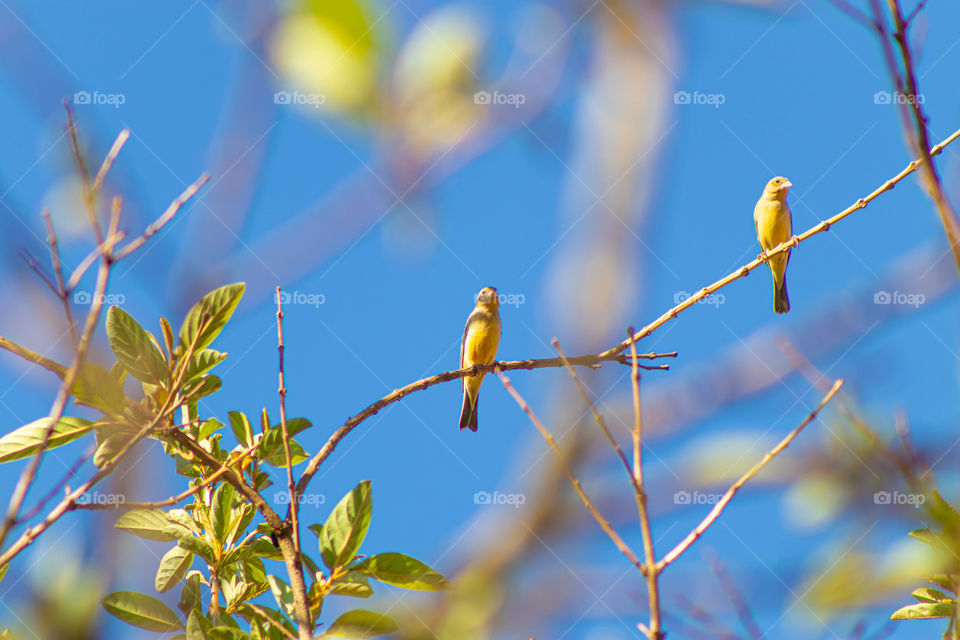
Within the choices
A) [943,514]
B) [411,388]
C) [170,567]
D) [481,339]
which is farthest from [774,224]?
[943,514]

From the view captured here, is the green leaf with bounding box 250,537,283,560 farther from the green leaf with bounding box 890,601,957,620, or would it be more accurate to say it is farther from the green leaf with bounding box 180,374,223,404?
the green leaf with bounding box 890,601,957,620

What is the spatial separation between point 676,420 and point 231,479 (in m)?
2.11

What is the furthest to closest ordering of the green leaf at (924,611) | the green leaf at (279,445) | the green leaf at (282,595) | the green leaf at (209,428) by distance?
1. the green leaf at (209,428)
2. the green leaf at (279,445)
3. the green leaf at (924,611)
4. the green leaf at (282,595)

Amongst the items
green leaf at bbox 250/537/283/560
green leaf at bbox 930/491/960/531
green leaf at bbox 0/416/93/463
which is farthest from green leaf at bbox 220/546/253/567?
green leaf at bbox 930/491/960/531

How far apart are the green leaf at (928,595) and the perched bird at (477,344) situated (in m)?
4.57

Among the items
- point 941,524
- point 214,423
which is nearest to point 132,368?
point 214,423

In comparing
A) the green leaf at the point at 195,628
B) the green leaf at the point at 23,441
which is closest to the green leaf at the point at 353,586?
the green leaf at the point at 195,628

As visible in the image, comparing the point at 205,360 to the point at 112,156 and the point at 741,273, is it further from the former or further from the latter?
the point at 741,273

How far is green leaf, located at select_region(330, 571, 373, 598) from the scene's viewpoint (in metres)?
2.13

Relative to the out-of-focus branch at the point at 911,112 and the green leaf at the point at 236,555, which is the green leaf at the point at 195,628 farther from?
the out-of-focus branch at the point at 911,112

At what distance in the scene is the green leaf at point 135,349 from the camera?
2154mm

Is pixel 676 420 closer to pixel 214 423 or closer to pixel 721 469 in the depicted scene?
pixel 721 469

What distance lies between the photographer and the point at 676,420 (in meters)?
3.64

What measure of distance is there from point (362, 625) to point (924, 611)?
1.37 metres
